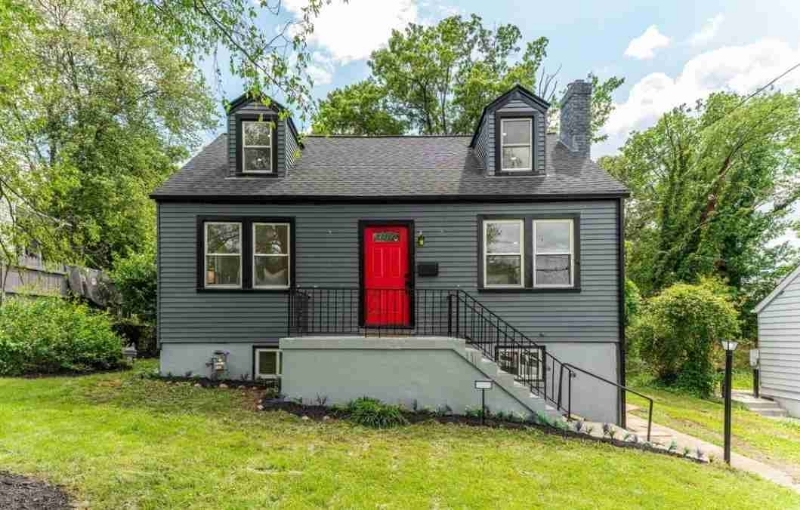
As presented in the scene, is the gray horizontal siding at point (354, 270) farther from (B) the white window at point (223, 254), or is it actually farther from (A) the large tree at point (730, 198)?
(A) the large tree at point (730, 198)

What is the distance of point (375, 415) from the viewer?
→ 21.3 ft

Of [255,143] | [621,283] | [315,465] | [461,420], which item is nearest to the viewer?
[315,465]

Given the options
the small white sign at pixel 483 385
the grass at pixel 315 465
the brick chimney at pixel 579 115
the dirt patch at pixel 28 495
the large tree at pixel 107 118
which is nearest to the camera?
the dirt patch at pixel 28 495

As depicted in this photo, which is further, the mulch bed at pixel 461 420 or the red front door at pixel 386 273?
the red front door at pixel 386 273

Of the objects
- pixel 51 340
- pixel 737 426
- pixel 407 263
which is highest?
pixel 407 263

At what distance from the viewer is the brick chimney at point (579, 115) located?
966cm

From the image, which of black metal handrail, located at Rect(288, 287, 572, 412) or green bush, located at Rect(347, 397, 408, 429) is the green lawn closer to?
black metal handrail, located at Rect(288, 287, 572, 412)

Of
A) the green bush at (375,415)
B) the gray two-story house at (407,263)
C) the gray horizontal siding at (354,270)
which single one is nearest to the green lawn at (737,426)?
the gray two-story house at (407,263)

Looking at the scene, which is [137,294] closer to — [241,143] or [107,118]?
[241,143]

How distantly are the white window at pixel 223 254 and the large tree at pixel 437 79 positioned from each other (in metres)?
12.9

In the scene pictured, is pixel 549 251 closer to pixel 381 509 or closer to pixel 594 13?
pixel 381 509

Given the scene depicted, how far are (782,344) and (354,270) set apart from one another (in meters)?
12.0

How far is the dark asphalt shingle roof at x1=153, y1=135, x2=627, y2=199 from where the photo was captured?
8555 millimetres

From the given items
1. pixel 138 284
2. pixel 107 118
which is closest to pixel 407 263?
pixel 138 284
